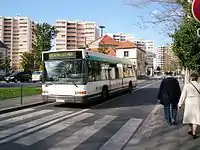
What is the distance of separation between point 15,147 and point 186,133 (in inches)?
174

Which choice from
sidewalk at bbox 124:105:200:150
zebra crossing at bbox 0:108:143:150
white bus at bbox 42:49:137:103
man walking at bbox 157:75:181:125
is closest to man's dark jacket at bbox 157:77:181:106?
man walking at bbox 157:75:181:125

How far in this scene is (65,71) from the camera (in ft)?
51.6

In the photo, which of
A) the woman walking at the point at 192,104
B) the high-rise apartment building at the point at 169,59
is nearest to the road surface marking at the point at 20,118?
the woman walking at the point at 192,104

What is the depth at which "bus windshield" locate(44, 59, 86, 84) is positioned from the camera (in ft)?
50.5

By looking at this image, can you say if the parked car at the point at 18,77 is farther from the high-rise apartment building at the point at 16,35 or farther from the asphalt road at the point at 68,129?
the high-rise apartment building at the point at 16,35

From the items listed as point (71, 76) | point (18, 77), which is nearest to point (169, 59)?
point (18, 77)

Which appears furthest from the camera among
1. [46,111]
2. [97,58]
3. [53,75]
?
[97,58]

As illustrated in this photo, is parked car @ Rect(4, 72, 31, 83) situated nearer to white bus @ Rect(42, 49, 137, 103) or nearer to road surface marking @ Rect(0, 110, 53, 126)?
white bus @ Rect(42, 49, 137, 103)

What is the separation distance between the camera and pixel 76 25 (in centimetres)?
10931

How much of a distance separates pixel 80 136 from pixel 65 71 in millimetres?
6976

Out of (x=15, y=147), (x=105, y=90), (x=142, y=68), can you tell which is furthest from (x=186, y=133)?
(x=142, y=68)

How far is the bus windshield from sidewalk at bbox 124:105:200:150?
543 cm

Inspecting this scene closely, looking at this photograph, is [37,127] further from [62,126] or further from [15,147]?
[15,147]

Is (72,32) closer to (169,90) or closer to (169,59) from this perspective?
(169,59)
